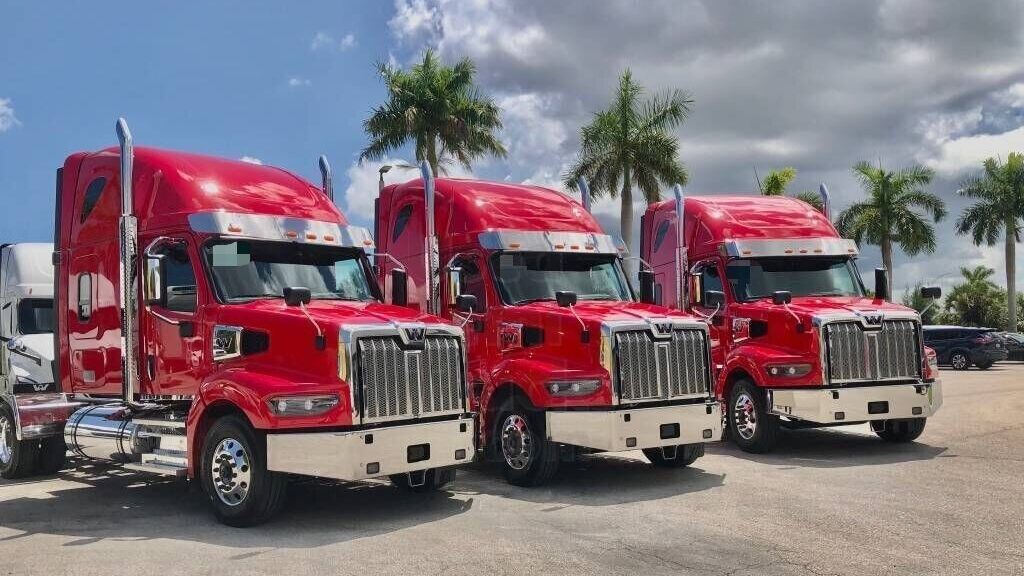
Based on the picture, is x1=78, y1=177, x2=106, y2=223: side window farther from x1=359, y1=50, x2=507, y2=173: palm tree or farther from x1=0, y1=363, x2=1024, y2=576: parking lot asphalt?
x1=359, y1=50, x2=507, y2=173: palm tree

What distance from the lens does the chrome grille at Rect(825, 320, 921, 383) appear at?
496 inches

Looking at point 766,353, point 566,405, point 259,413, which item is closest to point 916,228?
point 766,353

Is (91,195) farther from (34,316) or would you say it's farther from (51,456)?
(34,316)

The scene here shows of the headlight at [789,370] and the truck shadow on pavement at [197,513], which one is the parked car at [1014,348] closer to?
the headlight at [789,370]

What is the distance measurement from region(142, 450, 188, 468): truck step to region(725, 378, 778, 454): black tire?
748 centimetres

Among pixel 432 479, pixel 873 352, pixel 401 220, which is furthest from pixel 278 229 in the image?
pixel 873 352

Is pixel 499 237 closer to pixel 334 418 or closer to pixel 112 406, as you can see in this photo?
pixel 334 418

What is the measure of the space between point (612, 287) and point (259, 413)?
5.27m

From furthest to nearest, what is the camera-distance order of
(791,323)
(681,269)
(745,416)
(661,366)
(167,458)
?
(681,269) < (745,416) < (791,323) < (661,366) < (167,458)

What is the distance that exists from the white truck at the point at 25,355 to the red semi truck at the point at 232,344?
427 mm

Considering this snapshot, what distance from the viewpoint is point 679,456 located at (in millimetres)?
11797

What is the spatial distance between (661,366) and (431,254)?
3156 millimetres

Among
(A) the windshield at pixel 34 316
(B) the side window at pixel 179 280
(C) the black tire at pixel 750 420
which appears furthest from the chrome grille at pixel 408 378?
(A) the windshield at pixel 34 316

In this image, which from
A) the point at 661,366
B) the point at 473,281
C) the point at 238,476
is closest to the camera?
the point at 238,476
